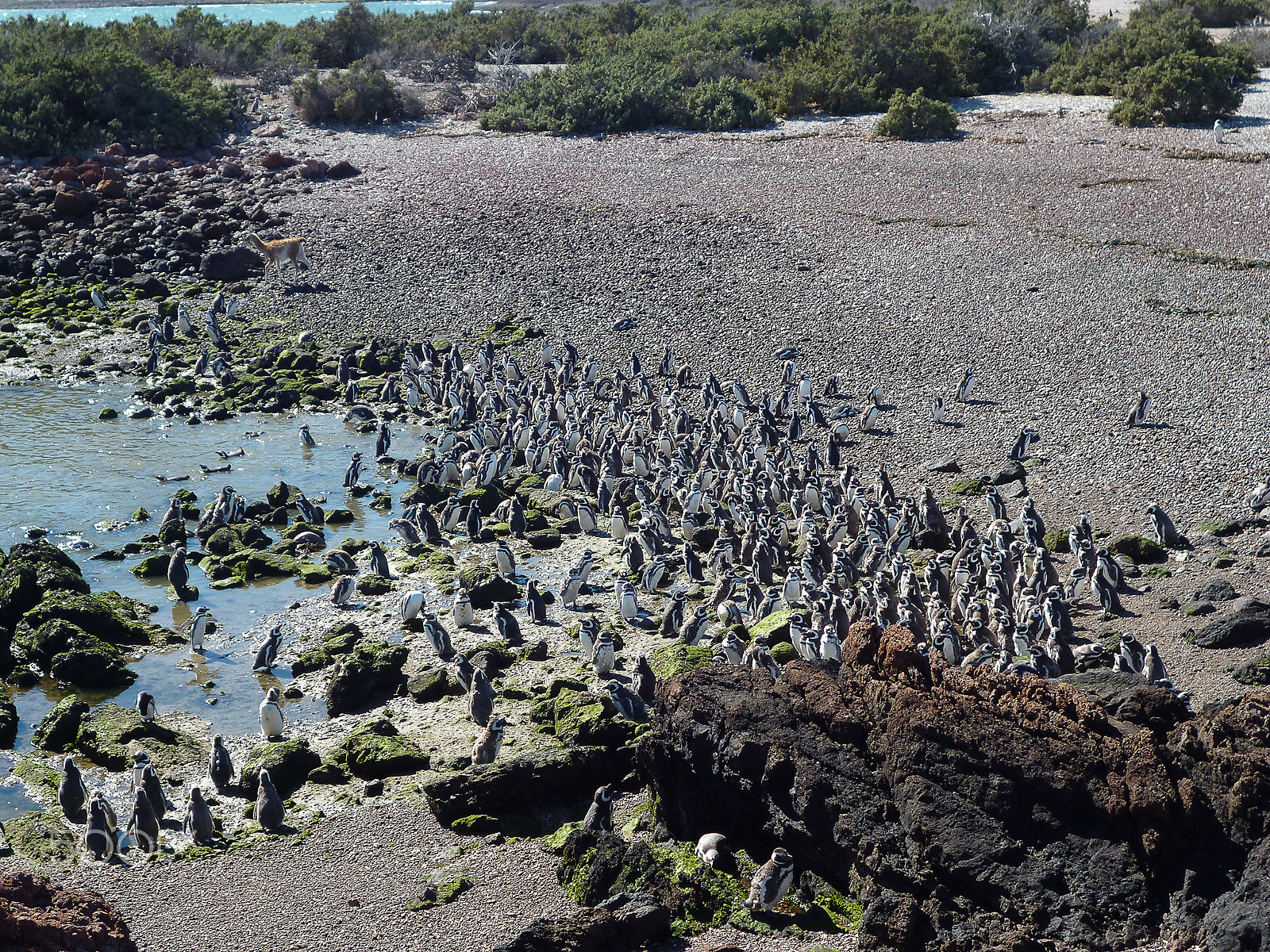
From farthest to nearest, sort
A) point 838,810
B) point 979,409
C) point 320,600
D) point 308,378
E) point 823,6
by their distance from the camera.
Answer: point 823,6 → point 308,378 → point 979,409 → point 320,600 → point 838,810

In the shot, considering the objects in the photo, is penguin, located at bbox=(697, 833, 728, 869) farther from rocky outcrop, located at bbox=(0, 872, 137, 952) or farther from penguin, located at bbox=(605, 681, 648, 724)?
rocky outcrop, located at bbox=(0, 872, 137, 952)

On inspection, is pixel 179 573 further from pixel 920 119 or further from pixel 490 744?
pixel 920 119

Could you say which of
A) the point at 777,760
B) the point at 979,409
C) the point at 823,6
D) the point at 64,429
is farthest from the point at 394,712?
the point at 823,6

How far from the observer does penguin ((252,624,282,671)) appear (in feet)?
49.6

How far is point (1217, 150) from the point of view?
104 ft

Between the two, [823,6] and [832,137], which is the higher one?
[823,6]

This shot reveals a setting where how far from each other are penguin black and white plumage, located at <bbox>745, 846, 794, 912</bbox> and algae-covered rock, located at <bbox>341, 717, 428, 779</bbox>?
4424 millimetres

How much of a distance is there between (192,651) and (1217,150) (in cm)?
2846

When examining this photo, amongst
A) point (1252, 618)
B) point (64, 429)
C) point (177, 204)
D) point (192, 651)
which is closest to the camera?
point (1252, 618)

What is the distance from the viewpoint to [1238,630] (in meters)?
13.5

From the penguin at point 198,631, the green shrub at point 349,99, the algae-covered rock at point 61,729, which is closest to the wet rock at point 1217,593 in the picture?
the penguin at point 198,631

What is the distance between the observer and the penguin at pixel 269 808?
11.6 m

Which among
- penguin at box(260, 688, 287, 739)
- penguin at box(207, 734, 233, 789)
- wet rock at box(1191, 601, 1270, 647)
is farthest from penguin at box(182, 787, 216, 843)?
wet rock at box(1191, 601, 1270, 647)

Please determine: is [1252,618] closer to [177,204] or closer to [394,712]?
[394,712]
